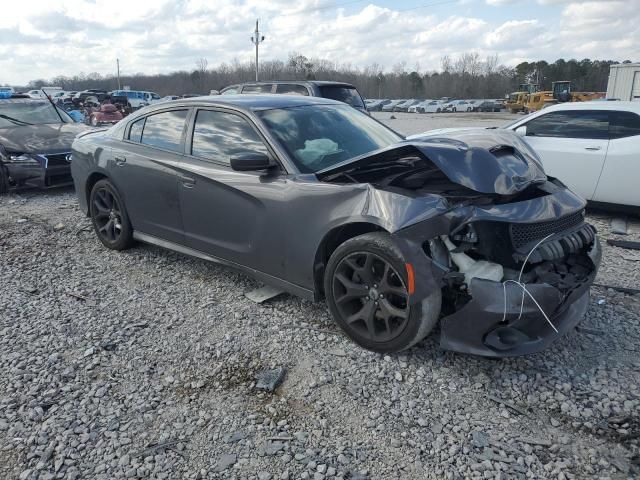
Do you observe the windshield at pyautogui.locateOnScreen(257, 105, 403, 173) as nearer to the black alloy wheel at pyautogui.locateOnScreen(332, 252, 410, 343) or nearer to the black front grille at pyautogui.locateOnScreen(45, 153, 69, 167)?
the black alloy wheel at pyautogui.locateOnScreen(332, 252, 410, 343)

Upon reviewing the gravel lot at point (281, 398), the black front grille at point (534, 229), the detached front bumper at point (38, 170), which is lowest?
the gravel lot at point (281, 398)

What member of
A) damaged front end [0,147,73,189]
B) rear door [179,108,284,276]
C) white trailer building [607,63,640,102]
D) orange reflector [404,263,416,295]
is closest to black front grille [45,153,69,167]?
damaged front end [0,147,73,189]

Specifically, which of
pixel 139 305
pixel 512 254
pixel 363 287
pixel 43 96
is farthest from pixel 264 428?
pixel 43 96

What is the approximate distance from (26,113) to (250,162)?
25.2 feet

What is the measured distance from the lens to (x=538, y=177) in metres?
3.31

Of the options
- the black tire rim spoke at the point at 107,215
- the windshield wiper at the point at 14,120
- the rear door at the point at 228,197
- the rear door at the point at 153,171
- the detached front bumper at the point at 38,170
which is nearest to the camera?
the rear door at the point at 228,197

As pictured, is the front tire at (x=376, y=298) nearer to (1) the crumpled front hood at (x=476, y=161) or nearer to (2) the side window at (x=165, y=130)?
(1) the crumpled front hood at (x=476, y=161)

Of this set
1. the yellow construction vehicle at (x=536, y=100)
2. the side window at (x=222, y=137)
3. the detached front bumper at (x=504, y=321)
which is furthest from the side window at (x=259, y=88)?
the yellow construction vehicle at (x=536, y=100)

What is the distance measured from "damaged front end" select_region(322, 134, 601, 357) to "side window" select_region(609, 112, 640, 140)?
3.75 m

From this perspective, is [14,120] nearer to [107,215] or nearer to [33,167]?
[33,167]

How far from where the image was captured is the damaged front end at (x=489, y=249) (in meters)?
2.76

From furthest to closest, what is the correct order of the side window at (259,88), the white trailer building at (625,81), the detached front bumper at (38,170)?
the white trailer building at (625,81) → the side window at (259,88) → the detached front bumper at (38,170)

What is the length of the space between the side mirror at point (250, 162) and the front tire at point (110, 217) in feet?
6.74

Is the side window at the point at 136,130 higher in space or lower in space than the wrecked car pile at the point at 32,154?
higher
